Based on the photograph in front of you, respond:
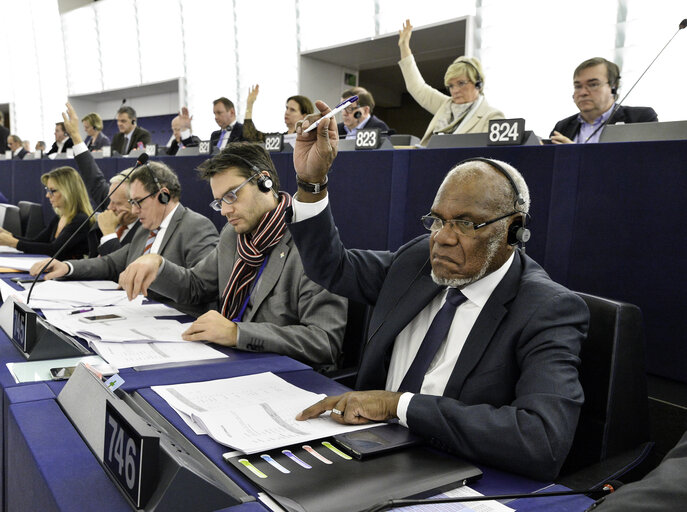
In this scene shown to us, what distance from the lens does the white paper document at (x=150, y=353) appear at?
126 cm

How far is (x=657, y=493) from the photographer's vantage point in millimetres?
558

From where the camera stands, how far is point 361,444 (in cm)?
86

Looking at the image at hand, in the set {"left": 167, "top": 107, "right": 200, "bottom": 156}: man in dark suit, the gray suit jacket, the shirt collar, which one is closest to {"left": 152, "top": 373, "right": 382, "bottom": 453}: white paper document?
the gray suit jacket

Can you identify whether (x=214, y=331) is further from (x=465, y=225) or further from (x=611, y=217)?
(x=611, y=217)

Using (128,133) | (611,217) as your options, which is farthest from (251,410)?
(128,133)

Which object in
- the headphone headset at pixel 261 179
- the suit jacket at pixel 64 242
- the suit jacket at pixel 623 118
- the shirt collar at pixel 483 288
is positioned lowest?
the suit jacket at pixel 64 242

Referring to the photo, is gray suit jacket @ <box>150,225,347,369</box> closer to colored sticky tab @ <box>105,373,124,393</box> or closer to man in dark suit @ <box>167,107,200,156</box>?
colored sticky tab @ <box>105,373,124,393</box>

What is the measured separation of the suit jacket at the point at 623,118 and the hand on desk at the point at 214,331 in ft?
7.24

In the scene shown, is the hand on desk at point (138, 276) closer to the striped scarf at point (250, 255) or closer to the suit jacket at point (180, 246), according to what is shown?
the striped scarf at point (250, 255)

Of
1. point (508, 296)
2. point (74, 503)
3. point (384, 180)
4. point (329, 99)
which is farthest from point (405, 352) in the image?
point (329, 99)

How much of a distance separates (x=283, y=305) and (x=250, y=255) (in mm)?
198

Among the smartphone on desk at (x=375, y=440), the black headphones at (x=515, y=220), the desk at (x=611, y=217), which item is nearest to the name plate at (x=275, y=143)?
the desk at (x=611, y=217)

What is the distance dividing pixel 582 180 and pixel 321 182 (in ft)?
3.35

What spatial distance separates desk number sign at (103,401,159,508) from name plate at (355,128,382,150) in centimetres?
202
